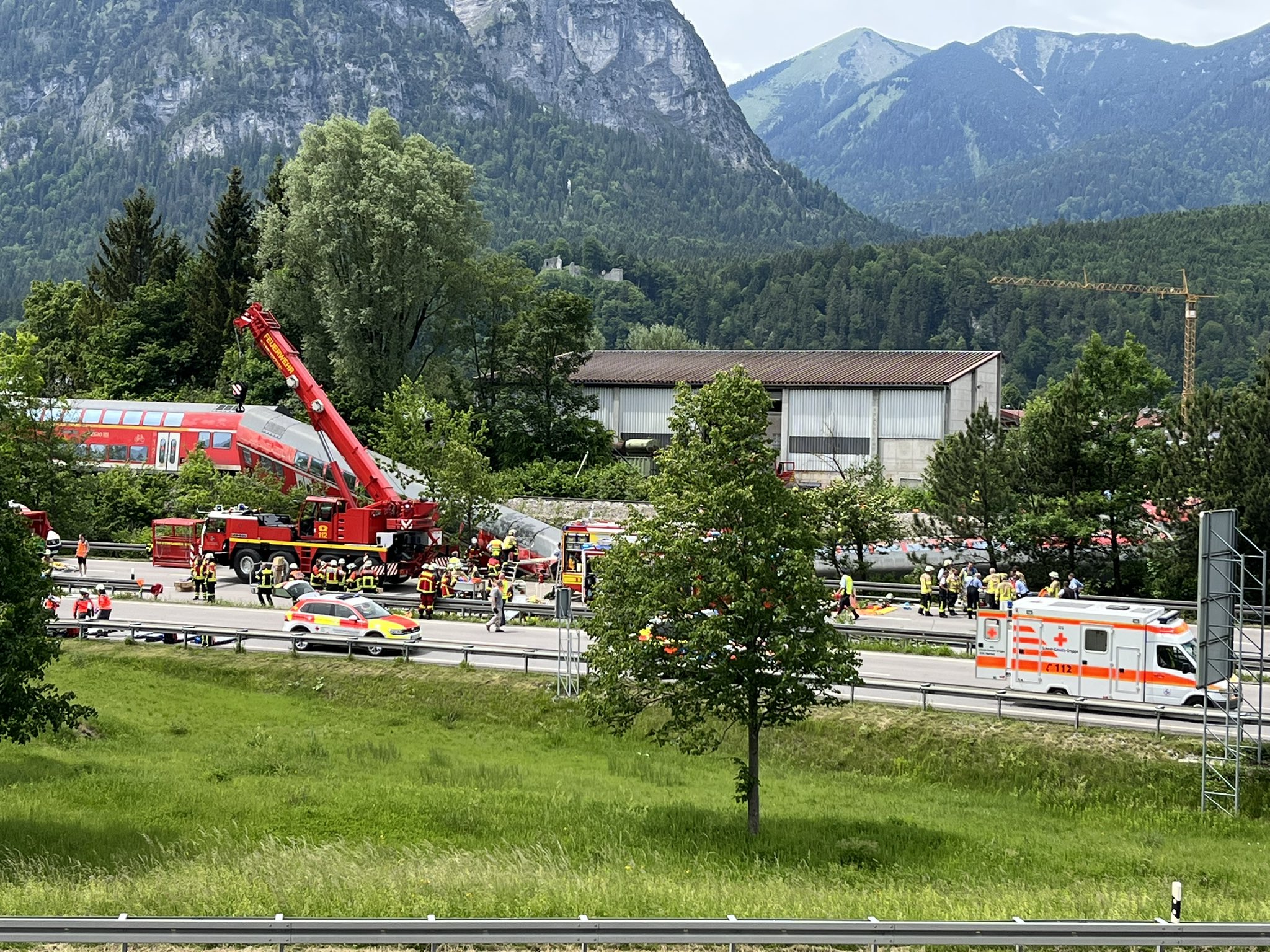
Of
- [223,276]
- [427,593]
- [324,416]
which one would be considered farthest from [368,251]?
[427,593]

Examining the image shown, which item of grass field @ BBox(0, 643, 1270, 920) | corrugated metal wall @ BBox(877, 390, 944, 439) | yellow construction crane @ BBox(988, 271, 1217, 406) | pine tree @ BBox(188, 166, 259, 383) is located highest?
yellow construction crane @ BBox(988, 271, 1217, 406)

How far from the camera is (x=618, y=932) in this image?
1384cm

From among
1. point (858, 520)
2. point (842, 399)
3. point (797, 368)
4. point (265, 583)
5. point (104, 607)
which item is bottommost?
point (104, 607)

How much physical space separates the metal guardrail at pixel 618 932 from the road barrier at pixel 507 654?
1060cm

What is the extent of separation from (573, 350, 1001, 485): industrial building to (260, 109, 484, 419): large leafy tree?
46.4 feet

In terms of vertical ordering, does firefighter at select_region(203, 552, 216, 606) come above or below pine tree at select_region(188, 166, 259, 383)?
below

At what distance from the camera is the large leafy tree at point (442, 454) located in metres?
47.0

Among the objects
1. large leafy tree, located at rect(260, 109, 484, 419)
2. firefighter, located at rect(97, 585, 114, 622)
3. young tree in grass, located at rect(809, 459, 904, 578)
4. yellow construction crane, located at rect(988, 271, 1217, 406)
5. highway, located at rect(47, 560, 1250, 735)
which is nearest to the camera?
highway, located at rect(47, 560, 1250, 735)

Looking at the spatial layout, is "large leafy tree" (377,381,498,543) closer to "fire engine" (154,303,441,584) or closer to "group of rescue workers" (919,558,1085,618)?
"fire engine" (154,303,441,584)

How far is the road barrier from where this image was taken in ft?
90.9

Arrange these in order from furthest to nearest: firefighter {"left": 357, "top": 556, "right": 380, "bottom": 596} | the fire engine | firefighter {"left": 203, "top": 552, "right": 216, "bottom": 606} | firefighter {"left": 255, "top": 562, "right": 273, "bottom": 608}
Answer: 1. the fire engine
2. firefighter {"left": 357, "top": 556, "right": 380, "bottom": 596}
3. firefighter {"left": 203, "top": 552, "right": 216, "bottom": 606}
4. firefighter {"left": 255, "top": 562, "right": 273, "bottom": 608}

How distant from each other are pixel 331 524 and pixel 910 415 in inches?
1459

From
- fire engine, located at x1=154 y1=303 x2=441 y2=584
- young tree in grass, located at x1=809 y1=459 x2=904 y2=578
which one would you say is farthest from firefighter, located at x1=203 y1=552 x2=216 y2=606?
young tree in grass, located at x1=809 y1=459 x2=904 y2=578

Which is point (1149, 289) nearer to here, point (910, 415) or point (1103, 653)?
point (910, 415)
